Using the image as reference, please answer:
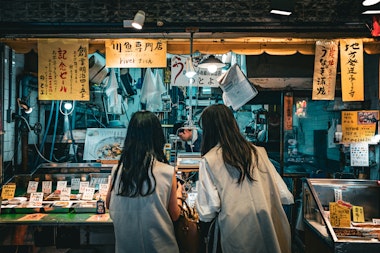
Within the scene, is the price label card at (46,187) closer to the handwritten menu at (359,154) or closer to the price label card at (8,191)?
the price label card at (8,191)

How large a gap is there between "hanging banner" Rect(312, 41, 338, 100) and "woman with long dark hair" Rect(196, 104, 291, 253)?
8.17ft

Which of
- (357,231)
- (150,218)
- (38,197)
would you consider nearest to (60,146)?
(38,197)

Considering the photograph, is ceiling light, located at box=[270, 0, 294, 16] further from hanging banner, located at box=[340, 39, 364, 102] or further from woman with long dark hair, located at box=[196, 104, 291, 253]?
woman with long dark hair, located at box=[196, 104, 291, 253]

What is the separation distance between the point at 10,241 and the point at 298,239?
5.93 m

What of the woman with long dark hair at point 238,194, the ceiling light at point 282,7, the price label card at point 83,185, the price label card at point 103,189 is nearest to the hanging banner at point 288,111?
the ceiling light at point 282,7

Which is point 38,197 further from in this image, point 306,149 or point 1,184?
point 306,149

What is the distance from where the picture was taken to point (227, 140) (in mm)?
3361

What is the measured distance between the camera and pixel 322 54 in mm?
5180

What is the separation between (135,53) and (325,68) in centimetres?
355

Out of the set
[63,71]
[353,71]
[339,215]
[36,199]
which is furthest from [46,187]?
[353,71]

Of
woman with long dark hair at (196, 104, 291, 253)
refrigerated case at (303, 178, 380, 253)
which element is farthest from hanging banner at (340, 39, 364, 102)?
woman with long dark hair at (196, 104, 291, 253)

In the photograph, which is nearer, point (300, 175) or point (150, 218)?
point (150, 218)

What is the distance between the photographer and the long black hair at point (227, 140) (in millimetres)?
3230

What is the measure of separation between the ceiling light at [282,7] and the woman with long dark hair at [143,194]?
345 centimetres
